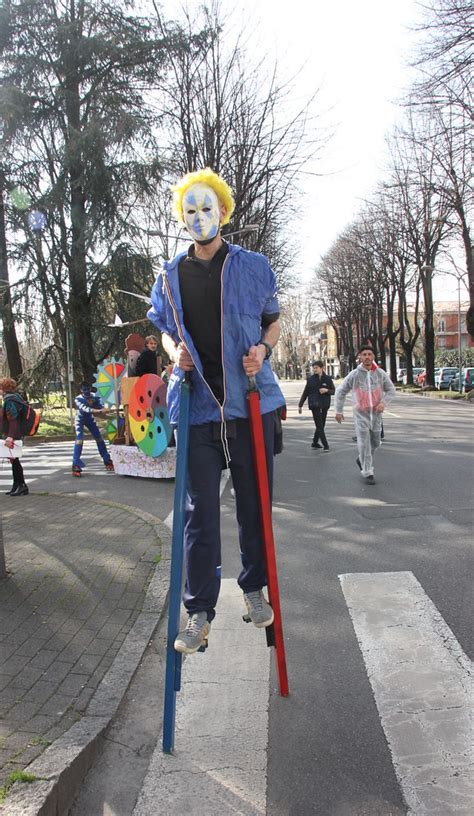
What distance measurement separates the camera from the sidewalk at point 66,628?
257 centimetres

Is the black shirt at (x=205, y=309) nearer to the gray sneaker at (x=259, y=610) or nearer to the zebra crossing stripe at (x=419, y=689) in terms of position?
the gray sneaker at (x=259, y=610)

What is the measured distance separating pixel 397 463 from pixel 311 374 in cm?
420

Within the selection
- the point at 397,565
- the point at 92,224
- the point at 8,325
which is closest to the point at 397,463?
the point at 397,565

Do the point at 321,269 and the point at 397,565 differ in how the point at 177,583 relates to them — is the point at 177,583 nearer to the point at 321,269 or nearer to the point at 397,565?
the point at 397,565

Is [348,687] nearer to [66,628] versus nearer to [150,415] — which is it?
[66,628]

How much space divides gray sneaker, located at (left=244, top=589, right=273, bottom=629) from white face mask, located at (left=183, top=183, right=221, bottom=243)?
5.83 feet

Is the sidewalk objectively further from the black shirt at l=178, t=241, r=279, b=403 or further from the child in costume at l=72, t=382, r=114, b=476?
the child in costume at l=72, t=382, r=114, b=476

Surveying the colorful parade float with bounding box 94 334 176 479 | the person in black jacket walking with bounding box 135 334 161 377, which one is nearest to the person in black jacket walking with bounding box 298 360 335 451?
the colorful parade float with bounding box 94 334 176 479

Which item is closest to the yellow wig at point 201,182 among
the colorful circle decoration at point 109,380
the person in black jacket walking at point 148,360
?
the person in black jacket walking at point 148,360

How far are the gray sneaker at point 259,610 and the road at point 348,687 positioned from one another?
0.43m

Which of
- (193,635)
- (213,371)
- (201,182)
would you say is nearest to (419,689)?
(193,635)

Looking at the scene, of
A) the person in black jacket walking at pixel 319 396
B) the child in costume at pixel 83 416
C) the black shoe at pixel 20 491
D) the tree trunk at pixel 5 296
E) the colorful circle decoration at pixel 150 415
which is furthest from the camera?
the tree trunk at pixel 5 296

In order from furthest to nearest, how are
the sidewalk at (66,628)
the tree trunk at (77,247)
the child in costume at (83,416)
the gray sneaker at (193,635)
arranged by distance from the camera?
the tree trunk at (77,247)
the child in costume at (83,416)
the gray sneaker at (193,635)
the sidewalk at (66,628)

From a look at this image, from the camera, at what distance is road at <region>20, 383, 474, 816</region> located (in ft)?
7.66
